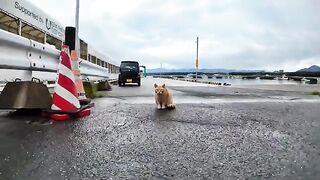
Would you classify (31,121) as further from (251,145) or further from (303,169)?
(303,169)

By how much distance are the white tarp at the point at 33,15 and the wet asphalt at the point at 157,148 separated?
2.43 m

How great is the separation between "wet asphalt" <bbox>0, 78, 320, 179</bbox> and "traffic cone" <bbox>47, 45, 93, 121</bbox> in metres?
0.28

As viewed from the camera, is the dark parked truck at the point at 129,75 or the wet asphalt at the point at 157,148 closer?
the wet asphalt at the point at 157,148

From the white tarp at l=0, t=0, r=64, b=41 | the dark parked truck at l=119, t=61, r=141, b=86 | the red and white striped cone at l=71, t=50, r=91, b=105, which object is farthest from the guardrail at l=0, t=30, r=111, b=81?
the dark parked truck at l=119, t=61, r=141, b=86

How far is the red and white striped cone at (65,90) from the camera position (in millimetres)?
5820

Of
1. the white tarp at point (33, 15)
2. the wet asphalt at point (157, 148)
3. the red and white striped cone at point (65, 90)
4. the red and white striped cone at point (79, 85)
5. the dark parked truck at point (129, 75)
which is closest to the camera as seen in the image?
the wet asphalt at point (157, 148)

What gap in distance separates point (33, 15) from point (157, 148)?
6148 millimetres

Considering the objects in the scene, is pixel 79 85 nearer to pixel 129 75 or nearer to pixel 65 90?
pixel 65 90

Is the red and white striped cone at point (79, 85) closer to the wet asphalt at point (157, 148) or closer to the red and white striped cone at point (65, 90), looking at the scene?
the red and white striped cone at point (65, 90)

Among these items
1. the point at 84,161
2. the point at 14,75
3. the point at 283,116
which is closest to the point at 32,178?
the point at 84,161

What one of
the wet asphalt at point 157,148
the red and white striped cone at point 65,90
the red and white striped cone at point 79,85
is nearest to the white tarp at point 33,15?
the red and white striped cone at point 79,85

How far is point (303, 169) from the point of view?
295cm

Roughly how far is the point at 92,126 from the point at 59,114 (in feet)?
2.94

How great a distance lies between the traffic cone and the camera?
18.6ft
